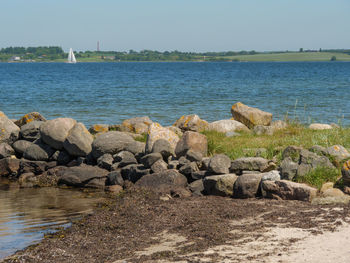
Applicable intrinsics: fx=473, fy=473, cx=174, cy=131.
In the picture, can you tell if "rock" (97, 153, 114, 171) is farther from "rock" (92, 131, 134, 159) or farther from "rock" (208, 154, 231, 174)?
"rock" (208, 154, 231, 174)

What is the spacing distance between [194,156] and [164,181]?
1.17 m

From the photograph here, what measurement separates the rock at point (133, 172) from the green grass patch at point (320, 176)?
167 inches

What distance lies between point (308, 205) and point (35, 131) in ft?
34.1

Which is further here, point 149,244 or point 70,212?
point 70,212

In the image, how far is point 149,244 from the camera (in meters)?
7.84

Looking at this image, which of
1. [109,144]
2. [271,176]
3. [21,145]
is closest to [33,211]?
[109,144]

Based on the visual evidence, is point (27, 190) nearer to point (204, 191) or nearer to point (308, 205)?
point (204, 191)

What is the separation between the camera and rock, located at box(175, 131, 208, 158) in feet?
42.4

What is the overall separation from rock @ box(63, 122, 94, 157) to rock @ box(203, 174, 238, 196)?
521cm

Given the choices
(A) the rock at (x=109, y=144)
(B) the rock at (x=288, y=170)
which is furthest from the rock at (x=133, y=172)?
(B) the rock at (x=288, y=170)

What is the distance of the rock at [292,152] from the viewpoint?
37.3 feet

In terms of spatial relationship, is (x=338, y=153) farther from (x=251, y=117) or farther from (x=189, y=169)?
(x=251, y=117)

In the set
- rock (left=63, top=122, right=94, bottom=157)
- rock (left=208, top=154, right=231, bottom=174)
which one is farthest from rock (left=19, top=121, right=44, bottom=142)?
rock (left=208, top=154, right=231, bottom=174)

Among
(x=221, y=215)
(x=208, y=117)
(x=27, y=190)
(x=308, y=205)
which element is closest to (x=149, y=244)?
(x=221, y=215)
